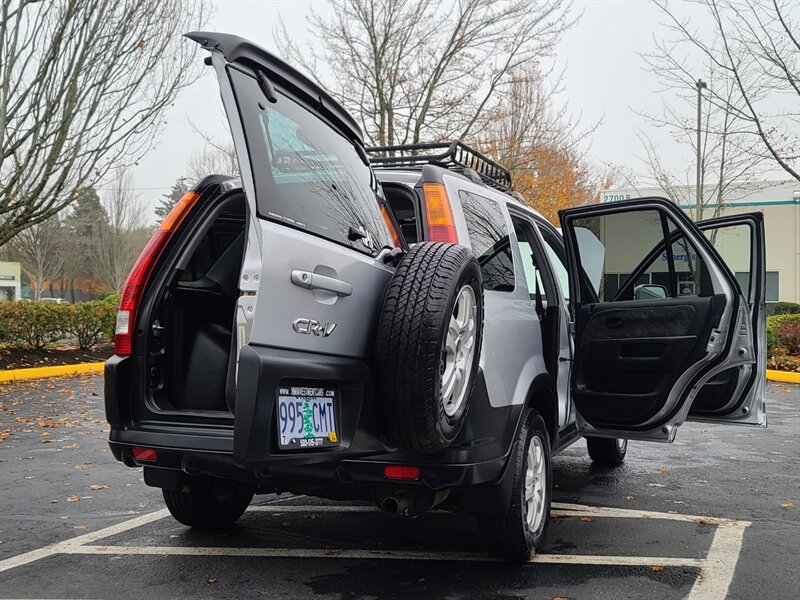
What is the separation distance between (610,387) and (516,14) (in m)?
15.2

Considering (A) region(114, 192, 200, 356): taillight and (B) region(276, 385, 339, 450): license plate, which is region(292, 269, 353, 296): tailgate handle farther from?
→ (A) region(114, 192, 200, 356): taillight

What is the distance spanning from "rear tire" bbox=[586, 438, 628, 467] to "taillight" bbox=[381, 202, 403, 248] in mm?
3667

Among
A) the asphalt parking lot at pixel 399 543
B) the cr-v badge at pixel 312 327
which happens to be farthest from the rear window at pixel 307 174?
the asphalt parking lot at pixel 399 543

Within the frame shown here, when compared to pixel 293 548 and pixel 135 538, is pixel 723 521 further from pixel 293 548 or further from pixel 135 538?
pixel 135 538

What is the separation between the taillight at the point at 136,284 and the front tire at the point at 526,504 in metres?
1.91

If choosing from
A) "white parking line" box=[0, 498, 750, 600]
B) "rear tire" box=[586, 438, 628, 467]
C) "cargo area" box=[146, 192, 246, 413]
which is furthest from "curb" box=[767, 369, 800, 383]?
"cargo area" box=[146, 192, 246, 413]

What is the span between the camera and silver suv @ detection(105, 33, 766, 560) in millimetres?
2842

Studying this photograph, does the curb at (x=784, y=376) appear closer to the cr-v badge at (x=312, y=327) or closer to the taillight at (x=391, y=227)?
the taillight at (x=391, y=227)

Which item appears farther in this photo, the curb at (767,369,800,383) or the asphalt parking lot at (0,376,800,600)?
the curb at (767,369,800,383)

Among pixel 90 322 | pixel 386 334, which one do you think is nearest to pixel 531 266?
pixel 386 334

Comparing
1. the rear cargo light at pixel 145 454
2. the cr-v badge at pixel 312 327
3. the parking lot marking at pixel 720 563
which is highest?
the cr-v badge at pixel 312 327

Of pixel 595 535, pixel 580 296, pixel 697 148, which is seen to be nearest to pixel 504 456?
pixel 595 535

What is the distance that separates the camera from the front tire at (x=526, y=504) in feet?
12.4

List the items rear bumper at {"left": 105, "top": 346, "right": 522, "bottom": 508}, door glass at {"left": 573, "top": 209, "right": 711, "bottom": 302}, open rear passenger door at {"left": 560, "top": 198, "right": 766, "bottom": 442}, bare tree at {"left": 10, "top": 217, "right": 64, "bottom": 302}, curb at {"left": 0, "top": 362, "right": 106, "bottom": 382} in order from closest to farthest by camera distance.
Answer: rear bumper at {"left": 105, "top": 346, "right": 522, "bottom": 508}
open rear passenger door at {"left": 560, "top": 198, "right": 766, "bottom": 442}
door glass at {"left": 573, "top": 209, "right": 711, "bottom": 302}
curb at {"left": 0, "top": 362, "right": 106, "bottom": 382}
bare tree at {"left": 10, "top": 217, "right": 64, "bottom": 302}
